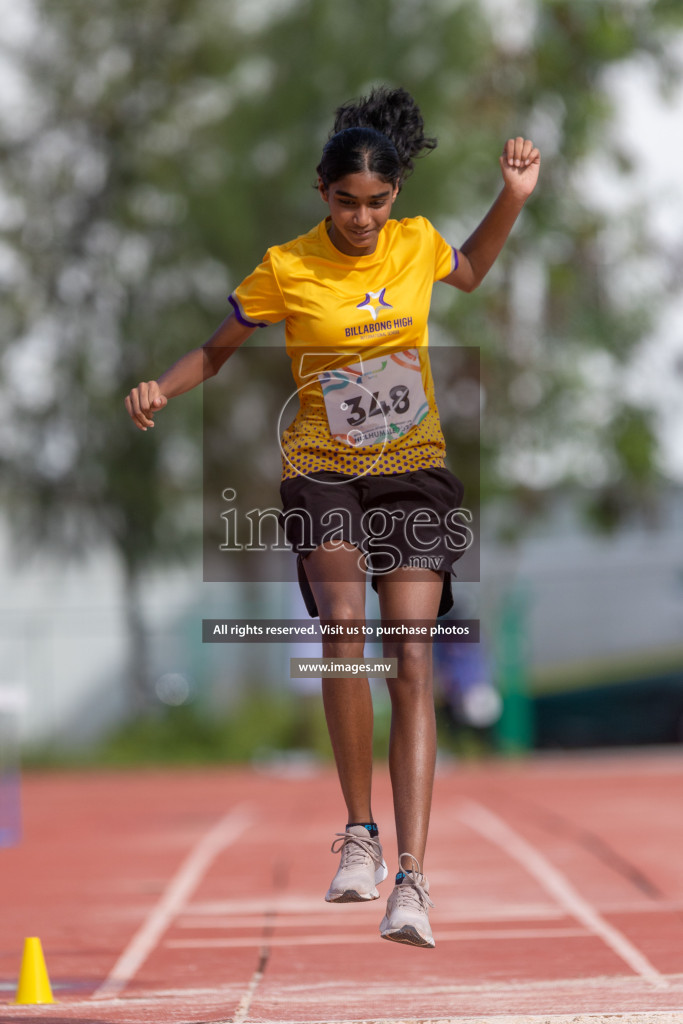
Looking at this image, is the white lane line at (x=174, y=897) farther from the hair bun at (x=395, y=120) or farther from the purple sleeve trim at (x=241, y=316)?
the hair bun at (x=395, y=120)

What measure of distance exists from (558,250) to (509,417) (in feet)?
10.2

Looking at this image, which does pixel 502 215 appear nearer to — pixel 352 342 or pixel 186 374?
pixel 352 342

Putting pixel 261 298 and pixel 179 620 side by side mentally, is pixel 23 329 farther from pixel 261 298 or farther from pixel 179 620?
pixel 261 298

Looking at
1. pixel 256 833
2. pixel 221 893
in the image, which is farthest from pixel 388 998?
pixel 256 833

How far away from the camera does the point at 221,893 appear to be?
8547 millimetres

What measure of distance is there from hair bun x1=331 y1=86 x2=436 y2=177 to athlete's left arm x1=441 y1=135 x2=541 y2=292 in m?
0.26

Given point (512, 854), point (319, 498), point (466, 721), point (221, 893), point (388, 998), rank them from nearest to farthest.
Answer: point (319, 498) < point (388, 998) < point (221, 893) < point (512, 854) < point (466, 721)

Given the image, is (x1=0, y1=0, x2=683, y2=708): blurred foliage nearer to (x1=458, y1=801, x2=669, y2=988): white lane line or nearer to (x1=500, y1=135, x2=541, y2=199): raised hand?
(x1=458, y1=801, x2=669, y2=988): white lane line

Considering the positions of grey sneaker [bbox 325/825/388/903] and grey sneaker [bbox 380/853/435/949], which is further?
grey sneaker [bbox 325/825/388/903]

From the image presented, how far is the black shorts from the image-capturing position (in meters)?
4.43

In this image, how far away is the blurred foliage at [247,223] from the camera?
21125mm

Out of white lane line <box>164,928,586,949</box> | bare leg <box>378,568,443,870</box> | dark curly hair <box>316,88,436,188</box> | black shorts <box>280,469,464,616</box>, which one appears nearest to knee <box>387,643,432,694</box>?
bare leg <box>378,568,443,870</box>

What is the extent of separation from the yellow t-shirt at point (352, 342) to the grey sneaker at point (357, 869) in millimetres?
1080

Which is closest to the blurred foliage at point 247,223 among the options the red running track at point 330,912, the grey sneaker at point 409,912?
the red running track at point 330,912
